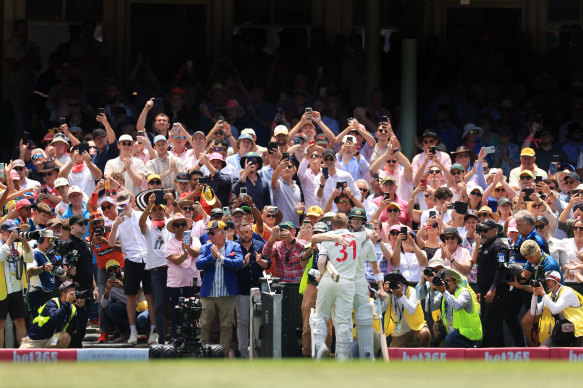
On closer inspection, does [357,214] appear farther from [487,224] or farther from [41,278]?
[41,278]

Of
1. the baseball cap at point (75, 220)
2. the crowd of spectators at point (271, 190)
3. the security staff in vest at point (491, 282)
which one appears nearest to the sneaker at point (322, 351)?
the crowd of spectators at point (271, 190)

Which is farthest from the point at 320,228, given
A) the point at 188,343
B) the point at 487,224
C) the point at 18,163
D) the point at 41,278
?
the point at 18,163

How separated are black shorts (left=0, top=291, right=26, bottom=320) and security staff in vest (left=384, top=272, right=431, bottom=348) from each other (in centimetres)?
431

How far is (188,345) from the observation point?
1409cm

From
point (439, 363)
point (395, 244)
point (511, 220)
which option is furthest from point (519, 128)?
point (439, 363)

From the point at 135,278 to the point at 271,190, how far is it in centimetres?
242

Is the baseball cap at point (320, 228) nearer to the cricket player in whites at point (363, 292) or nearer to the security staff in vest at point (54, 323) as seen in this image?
the cricket player in whites at point (363, 292)

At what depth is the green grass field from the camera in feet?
25.0

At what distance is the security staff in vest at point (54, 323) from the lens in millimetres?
14578

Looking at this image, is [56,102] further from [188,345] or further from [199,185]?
[188,345]

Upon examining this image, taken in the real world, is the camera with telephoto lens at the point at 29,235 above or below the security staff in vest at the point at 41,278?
above

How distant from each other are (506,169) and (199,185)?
5302 mm

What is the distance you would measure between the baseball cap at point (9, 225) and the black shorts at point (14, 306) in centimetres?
78

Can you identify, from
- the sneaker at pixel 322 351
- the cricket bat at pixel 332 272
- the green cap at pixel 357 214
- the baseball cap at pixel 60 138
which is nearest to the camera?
the sneaker at pixel 322 351
